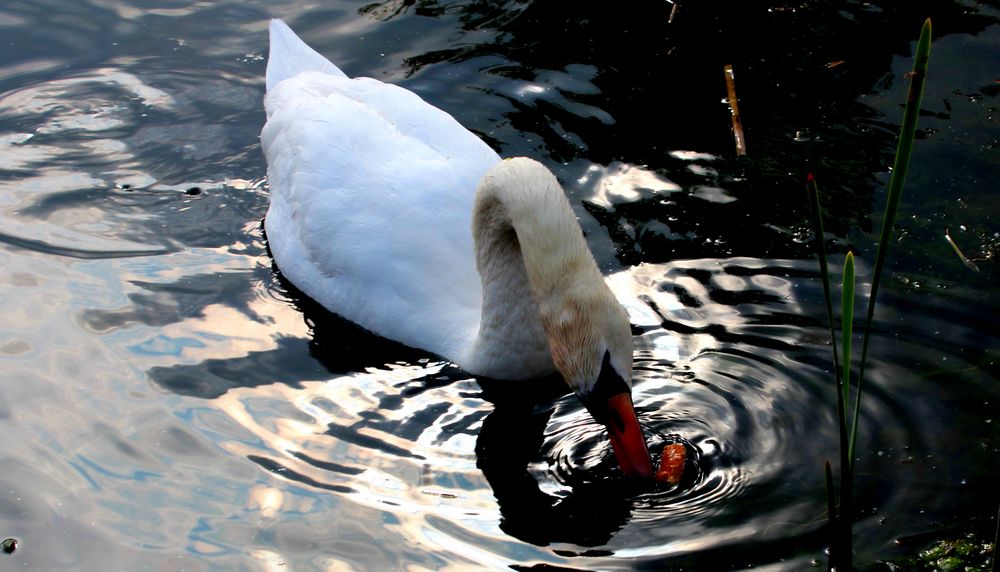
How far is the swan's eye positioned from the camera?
16.0 ft

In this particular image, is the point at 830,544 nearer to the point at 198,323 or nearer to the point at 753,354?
the point at 753,354

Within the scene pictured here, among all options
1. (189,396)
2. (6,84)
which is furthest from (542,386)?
(6,84)

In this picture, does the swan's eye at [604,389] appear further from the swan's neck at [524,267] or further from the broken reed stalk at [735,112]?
the broken reed stalk at [735,112]

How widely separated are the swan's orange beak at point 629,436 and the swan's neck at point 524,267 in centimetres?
38

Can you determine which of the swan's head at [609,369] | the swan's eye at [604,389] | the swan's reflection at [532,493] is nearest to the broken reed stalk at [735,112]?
the swan's reflection at [532,493]

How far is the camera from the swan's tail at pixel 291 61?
7.89 m

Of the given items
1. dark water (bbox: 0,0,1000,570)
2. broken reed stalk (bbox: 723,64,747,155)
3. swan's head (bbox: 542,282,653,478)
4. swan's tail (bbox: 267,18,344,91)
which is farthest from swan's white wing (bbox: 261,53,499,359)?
broken reed stalk (bbox: 723,64,747,155)

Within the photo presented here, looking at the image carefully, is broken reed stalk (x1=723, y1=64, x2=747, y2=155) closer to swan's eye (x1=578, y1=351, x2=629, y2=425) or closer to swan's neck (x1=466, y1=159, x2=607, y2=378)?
swan's neck (x1=466, y1=159, x2=607, y2=378)

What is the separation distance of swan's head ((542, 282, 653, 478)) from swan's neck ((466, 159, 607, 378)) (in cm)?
5

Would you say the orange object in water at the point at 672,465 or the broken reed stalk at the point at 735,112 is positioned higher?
the broken reed stalk at the point at 735,112

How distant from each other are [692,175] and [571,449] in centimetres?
257

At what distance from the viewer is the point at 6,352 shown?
20.3 feet

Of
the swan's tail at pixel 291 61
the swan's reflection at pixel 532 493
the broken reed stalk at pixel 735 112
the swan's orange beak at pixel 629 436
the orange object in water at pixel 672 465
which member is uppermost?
the swan's tail at pixel 291 61

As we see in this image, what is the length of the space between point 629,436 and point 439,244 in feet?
5.57
